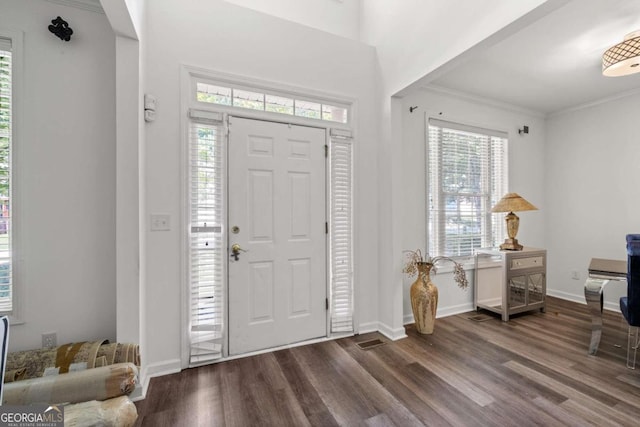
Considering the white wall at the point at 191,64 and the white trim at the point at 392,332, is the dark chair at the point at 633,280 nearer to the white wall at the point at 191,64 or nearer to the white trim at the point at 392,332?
the white trim at the point at 392,332

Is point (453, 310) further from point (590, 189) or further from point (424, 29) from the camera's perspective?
point (424, 29)

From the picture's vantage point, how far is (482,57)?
108 inches

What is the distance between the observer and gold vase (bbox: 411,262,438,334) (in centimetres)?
283

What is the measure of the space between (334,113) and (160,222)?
6.16ft

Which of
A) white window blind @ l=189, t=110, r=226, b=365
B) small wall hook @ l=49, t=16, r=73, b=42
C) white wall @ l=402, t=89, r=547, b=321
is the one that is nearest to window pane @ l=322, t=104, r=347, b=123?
white wall @ l=402, t=89, r=547, b=321

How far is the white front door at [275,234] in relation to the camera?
240 centimetres

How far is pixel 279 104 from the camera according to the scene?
8.46 feet

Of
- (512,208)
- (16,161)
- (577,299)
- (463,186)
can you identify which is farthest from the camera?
(577,299)

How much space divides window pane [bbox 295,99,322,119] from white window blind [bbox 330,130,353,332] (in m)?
0.25

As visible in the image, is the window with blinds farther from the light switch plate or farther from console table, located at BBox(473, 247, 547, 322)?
the light switch plate

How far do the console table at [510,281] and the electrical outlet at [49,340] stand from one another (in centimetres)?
418

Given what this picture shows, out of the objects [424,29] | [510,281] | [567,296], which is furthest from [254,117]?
[567,296]

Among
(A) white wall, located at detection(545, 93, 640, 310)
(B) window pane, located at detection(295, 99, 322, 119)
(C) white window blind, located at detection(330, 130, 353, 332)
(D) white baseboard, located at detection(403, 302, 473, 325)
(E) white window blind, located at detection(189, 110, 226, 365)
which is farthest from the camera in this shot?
(A) white wall, located at detection(545, 93, 640, 310)

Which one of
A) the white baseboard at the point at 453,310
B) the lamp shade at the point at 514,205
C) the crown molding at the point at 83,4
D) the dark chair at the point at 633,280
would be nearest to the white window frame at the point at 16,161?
the crown molding at the point at 83,4
